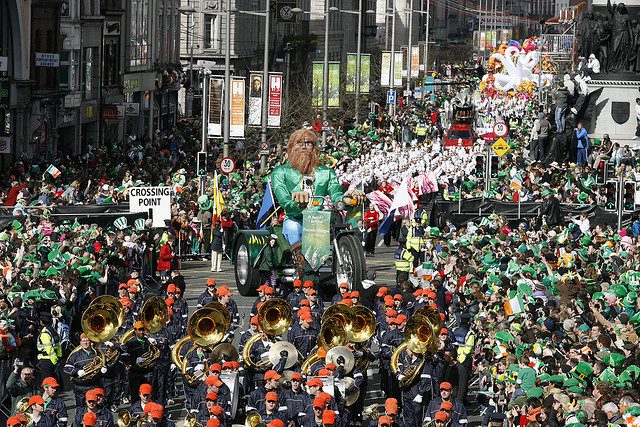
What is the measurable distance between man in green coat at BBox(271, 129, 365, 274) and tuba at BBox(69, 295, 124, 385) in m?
7.54

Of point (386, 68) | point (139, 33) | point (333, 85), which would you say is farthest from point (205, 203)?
point (386, 68)

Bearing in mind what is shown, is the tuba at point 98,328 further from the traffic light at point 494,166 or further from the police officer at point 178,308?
the traffic light at point 494,166

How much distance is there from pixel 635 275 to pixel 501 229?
9.81 metres

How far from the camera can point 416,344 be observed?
21.8 metres

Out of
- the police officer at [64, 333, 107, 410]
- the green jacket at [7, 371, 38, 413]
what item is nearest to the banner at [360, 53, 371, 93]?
→ the police officer at [64, 333, 107, 410]

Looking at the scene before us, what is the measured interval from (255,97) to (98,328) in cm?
3135

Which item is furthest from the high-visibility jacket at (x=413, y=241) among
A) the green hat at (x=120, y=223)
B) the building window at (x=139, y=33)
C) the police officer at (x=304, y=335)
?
the building window at (x=139, y=33)

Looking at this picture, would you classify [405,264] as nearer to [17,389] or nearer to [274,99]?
[17,389]

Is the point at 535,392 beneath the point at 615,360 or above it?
beneath

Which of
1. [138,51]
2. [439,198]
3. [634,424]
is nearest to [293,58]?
[138,51]

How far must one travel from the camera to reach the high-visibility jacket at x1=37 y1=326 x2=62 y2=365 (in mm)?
Answer: 22781

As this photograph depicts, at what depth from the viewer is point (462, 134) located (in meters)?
71.2

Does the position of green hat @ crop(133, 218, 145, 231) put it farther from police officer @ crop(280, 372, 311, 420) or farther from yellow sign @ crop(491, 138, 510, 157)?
police officer @ crop(280, 372, 311, 420)

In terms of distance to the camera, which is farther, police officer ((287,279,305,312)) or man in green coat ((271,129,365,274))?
man in green coat ((271,129,365,274))
